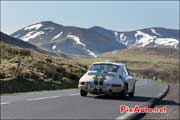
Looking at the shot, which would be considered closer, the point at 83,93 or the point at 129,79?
the point at 83,93

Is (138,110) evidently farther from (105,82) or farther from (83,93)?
(83,93)

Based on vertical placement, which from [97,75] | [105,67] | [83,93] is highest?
[105,67]

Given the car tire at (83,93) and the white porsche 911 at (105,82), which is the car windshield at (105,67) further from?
the car tire at (83,93)

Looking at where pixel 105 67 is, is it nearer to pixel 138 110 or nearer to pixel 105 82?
pixel 105 82

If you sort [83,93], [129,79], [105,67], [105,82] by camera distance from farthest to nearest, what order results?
[129,79] → [105,67] → [83,93] → [105,82]

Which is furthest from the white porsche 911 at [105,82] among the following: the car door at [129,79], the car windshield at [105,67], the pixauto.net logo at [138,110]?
the pixauto.net logo at [138,110]

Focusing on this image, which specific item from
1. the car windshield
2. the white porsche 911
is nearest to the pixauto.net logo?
the white porsche 911

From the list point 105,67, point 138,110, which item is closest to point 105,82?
point 105,67

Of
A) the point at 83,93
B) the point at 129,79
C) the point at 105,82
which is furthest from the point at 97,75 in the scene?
the point at 129,79

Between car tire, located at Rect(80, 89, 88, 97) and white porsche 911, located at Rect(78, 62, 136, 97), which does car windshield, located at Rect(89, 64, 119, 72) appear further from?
car tire, located at Rect(80, 89, 88, 97)

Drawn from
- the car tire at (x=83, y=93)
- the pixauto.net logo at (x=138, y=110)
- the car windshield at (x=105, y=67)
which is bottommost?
the pixauto.net logo at (x=138, y=110)

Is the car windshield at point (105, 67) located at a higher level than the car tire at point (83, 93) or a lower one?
higher

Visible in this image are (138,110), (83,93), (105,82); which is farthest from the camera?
(83,93)

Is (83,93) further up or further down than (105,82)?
further down
